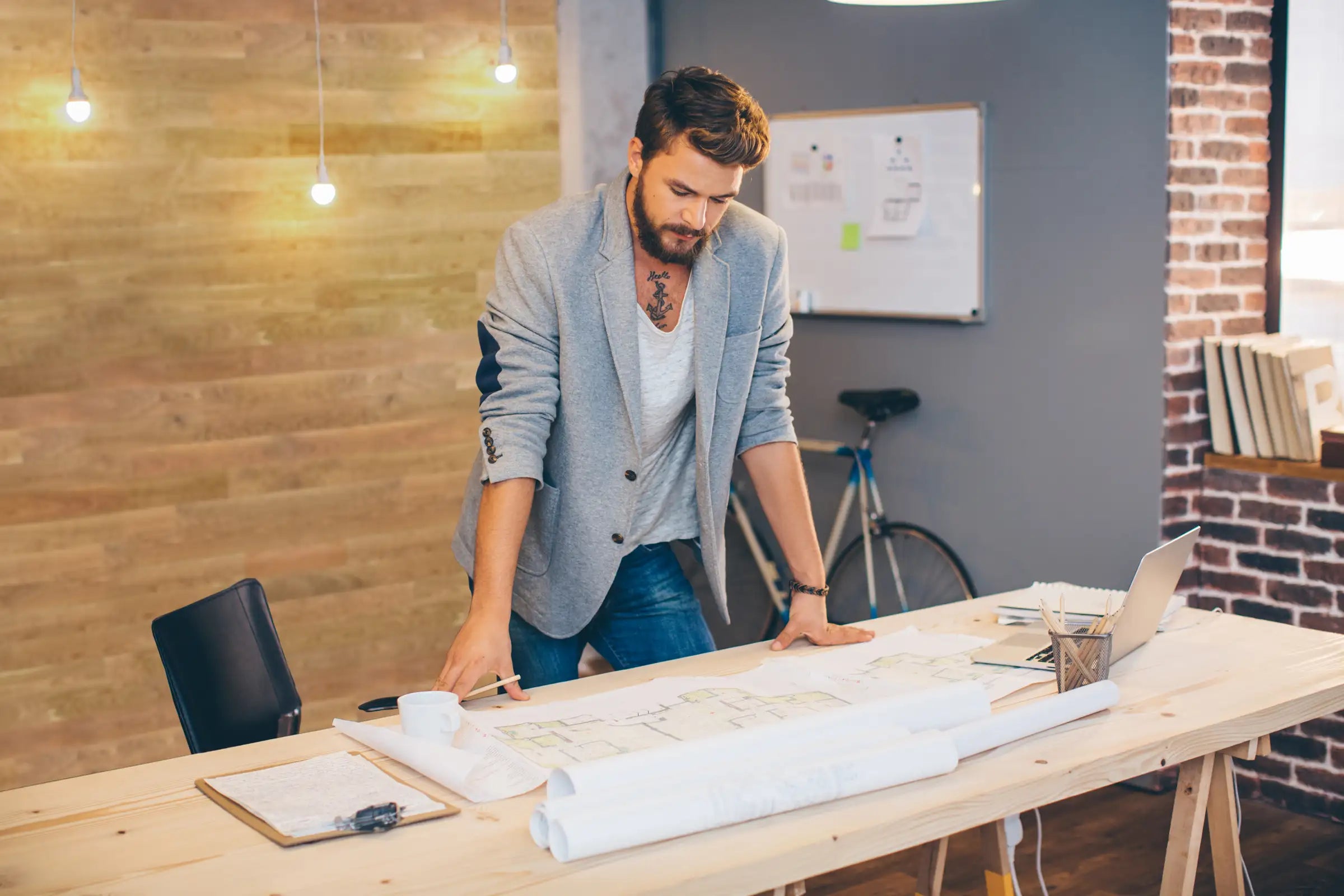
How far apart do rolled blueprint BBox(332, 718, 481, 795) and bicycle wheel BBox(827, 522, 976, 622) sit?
8.67 feet

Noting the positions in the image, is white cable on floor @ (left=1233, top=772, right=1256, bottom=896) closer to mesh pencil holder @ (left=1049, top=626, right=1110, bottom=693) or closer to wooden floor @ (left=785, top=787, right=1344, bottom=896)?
wooden floor @ (left=785, top=787, right=1344, bottom=896)

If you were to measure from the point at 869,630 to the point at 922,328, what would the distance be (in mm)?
2012


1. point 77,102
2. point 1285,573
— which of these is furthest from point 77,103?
point 1285,573

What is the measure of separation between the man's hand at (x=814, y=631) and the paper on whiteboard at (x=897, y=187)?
2113 millimetres

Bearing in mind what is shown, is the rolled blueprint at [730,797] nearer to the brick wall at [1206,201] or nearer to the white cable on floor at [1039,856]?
the white cable on floor at [1039,856]

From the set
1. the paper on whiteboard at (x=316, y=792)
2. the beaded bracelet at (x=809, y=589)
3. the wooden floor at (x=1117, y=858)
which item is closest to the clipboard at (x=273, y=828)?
the paper on whiteboard at (x=316, y=792)

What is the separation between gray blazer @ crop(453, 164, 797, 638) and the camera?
2.34 meters

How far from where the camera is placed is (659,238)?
2.35 meters

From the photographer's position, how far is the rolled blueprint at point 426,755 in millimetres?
1735

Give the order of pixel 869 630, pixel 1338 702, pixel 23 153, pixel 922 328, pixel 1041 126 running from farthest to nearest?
pixel 922 328, pixel 1041 126, pixel 23 153, pixel 869 630, pixel 1338 702

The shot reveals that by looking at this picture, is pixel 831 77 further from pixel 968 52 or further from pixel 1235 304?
pixel 1235 304

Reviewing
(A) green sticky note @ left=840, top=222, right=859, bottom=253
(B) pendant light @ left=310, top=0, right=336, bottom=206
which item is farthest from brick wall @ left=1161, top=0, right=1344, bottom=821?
(B) pendant light @ left=310, top=0, right=336, bottom=206

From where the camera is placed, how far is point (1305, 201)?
12.5 ft

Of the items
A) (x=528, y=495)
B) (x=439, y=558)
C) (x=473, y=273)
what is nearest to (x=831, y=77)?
(x=473, y=273)
